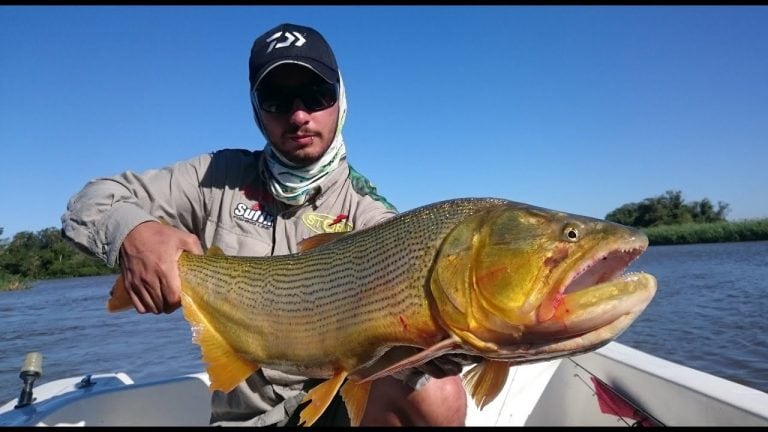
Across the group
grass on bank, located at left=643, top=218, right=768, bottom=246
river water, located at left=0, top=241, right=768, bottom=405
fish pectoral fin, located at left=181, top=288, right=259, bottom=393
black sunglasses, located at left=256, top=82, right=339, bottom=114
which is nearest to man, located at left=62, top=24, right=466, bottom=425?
black sunglasses, located at left=256, top=82, right=339, bottom=114

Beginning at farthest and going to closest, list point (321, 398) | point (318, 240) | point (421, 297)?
point (318, 240)
point (321, 398)
point (421, 297)

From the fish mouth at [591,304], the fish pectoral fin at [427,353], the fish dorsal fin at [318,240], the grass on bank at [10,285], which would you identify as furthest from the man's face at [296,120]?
the grass on bank at [10,285]

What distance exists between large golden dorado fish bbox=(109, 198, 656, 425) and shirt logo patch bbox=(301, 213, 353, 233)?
0.87 m

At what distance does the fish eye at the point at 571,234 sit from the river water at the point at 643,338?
6926 mm

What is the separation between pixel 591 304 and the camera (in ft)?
5.04

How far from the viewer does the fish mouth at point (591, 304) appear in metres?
1.54

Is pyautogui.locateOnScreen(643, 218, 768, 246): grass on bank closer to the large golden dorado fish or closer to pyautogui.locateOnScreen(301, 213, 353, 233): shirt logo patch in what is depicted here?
pyautogui.locateOnScreen(301, 213, 353, 233): shirt logo patch

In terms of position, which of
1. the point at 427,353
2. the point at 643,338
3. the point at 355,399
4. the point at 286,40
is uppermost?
the point at 286,40

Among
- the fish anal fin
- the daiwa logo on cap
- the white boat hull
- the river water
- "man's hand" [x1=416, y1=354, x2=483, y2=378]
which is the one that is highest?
the daiwa logo on cap

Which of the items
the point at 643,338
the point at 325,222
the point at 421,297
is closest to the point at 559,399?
the point at 325,222

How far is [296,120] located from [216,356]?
5.02 ft

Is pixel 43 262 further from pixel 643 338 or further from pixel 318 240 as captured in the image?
pixel 318 240

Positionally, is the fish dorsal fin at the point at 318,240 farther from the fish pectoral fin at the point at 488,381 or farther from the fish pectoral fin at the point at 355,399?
the fish pectoral fin at the point at 488,381

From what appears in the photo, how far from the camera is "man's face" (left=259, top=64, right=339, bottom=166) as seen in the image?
3.21 metres
